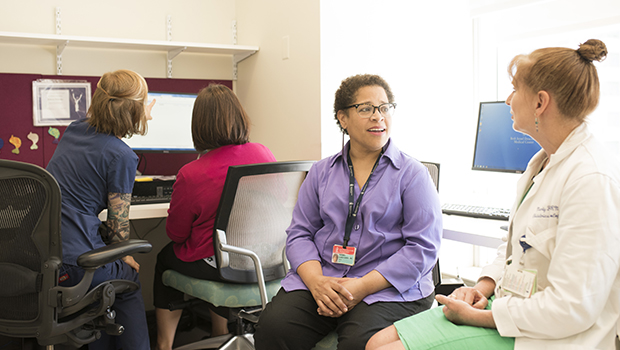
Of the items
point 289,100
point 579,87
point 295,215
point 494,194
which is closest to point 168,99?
Answer: point 289,100

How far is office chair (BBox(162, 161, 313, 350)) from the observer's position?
68.1 inches

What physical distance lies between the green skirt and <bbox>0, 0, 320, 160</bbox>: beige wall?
141cm

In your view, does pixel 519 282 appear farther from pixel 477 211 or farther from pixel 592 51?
pixel 477 211

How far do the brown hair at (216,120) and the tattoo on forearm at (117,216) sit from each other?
0.37 meters

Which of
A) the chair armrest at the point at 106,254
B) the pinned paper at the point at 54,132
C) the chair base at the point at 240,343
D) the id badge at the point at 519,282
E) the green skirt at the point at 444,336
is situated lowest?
the chair base at the point at 240,343

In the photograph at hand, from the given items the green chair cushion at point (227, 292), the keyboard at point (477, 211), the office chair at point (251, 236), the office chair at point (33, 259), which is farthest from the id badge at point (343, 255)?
the keyboard at point (477, 211)

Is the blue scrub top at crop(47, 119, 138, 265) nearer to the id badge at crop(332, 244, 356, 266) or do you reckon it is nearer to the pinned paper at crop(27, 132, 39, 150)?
the id badge at crop(332, 244, 356, 266)

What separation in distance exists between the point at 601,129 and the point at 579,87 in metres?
1.80

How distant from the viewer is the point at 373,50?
254 centimetres

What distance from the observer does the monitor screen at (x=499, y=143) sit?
7.07ft

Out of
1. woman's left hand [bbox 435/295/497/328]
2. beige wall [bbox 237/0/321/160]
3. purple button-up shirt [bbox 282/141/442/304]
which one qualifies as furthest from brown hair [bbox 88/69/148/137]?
woman's left hand [bbox 435/295/497/328]

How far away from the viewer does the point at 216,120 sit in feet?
6.34

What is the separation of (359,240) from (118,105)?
1064 millimetres

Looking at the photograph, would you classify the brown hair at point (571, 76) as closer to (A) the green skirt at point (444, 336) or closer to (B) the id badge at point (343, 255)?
(A) the green skirt at point (444, 336)
